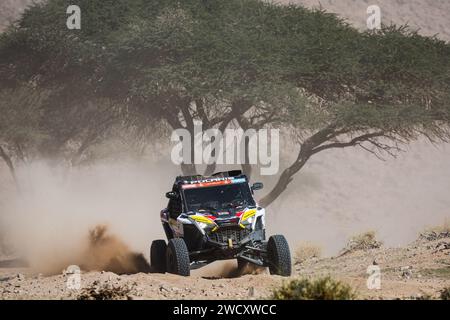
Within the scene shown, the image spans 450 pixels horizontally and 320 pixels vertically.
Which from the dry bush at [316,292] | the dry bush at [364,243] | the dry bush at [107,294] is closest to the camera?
the dry bush at [316,292]

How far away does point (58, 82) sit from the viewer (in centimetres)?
4066

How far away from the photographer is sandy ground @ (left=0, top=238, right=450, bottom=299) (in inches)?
606

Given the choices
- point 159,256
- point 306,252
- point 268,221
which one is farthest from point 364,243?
point 268,221

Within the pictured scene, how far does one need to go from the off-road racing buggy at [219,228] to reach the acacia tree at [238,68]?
15.4 m

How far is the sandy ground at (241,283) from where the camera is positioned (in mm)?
15391

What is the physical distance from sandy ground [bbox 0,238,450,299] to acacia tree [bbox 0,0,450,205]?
13.2 m

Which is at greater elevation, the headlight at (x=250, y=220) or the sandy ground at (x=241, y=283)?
the headlight at (x=250, y=220)

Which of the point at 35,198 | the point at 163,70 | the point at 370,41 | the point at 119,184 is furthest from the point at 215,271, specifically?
the point at 119,184

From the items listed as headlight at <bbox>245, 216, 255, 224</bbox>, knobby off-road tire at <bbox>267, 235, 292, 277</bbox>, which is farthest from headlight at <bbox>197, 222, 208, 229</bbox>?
knobby off-road tire at <bbox>267, 235, 292, 277</bbox>

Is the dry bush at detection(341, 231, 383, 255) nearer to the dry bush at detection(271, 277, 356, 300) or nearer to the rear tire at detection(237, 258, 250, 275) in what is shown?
the rear tire at detection(237, 258, 250, 275)

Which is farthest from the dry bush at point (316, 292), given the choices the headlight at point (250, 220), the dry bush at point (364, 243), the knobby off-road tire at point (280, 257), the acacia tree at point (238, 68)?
the acacia tree at point (238, 68)

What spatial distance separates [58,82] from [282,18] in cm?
929

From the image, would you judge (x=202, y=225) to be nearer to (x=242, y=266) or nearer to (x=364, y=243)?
(x=242, y=266)

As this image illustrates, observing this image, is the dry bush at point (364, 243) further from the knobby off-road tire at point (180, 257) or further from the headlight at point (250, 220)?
the knobby off-road tire at point (180, 257)
